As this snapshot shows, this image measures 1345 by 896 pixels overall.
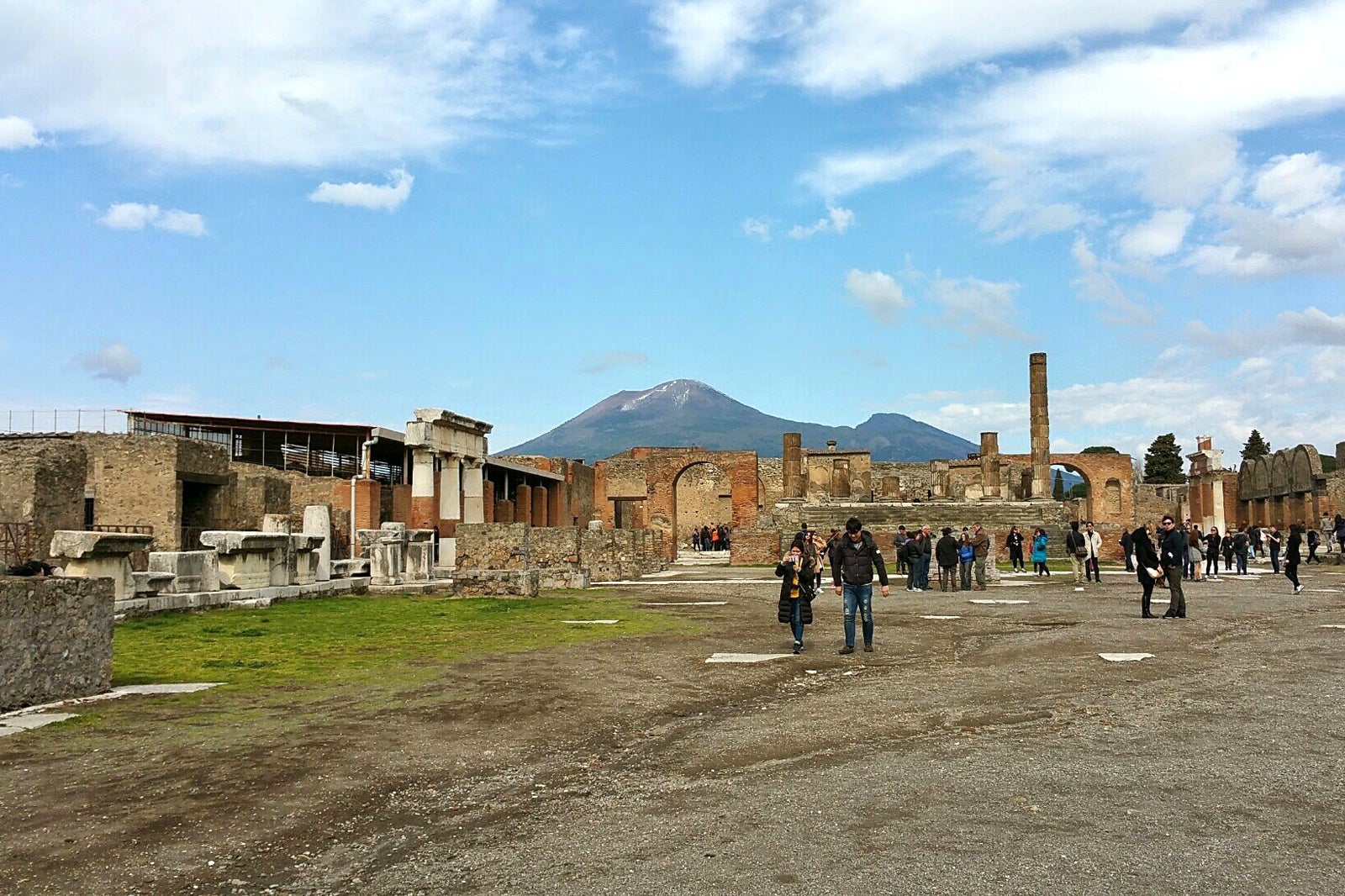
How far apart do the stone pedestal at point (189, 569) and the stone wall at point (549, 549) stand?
21.6ft

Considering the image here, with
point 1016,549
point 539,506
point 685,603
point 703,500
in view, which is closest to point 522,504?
point 539,506

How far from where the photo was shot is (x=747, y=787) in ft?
17.5

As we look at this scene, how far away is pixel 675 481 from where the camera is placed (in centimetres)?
5094

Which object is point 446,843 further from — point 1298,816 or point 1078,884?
point 1298,816

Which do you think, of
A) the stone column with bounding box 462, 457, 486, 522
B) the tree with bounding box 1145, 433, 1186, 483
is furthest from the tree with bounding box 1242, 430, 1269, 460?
the stone column with bounding box 462, 457, 486, 522

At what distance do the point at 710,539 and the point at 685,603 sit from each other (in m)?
39.2

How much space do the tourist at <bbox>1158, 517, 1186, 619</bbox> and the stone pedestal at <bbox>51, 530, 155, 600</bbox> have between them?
44.0ft

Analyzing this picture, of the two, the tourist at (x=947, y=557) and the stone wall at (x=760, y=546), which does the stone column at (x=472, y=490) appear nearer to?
the stone wall at (x=760, y=546)

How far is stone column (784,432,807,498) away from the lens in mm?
47062

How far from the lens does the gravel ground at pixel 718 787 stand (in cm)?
405

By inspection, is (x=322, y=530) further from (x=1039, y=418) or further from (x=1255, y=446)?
(x=1255, y=446)

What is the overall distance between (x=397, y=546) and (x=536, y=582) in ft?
12.7

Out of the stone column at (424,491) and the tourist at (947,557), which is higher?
the stone column at (424,491)

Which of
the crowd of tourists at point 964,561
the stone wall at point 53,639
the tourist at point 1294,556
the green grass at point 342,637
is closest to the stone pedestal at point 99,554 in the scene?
the green grass at point 342,637
